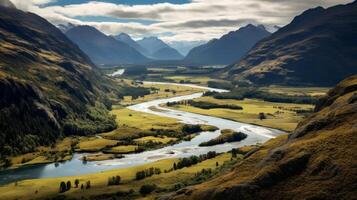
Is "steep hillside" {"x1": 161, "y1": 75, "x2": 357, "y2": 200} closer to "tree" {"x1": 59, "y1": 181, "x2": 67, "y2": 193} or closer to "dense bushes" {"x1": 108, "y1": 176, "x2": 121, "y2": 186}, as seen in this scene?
"dense bushes" {"x1": 108, "y1": 176, "x2": 121, "y2": 186}

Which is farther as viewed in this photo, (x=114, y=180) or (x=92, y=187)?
(x=114, y=180)

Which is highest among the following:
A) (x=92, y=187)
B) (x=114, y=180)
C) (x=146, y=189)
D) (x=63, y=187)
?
(x=146, y=189)

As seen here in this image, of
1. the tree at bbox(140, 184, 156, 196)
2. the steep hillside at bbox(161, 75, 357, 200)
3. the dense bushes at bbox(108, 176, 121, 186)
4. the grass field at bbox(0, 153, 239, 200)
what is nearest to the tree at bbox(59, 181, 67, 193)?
the grass field at bbox(0, 153, 239, 200)

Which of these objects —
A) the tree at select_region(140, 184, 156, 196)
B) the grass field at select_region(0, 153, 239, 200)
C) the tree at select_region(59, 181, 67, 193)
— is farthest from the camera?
the tree at select_region(59, 181, 67, 193)

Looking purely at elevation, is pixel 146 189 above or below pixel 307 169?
below

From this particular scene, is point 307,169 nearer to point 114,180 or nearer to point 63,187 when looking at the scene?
point 114,180

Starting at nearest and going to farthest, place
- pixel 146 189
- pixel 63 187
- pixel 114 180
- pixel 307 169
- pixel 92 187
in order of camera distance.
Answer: pixel 307 169
pixel 146 189
pixel 92 187
pixel 63 187
pixel 114 180

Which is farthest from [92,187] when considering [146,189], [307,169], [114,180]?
[307,169]

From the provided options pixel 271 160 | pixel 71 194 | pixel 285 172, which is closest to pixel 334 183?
pixel 285 172
